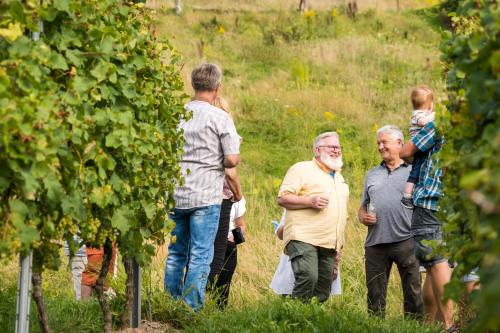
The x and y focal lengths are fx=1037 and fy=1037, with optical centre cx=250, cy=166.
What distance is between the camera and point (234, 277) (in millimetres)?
9445

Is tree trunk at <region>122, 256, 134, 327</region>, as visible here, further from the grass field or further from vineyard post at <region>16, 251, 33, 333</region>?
vineyard post at <region>16, 251, 33, 333</region>

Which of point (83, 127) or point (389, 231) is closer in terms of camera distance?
point (83, 127)

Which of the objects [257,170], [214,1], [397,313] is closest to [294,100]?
[257,170]

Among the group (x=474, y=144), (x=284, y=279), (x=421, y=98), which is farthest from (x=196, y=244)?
(x=474, y=144)

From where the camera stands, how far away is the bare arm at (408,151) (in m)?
7.30

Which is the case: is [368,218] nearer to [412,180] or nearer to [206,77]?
[412,180]

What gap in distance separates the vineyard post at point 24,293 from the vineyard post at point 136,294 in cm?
169

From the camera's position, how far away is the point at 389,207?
793 cm

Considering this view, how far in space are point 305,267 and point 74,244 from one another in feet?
10.0

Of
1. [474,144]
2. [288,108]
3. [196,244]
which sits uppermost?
[288,108]

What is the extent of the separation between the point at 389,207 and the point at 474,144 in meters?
3.75

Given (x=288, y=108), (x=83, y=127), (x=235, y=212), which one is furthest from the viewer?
(x=288, y=108)

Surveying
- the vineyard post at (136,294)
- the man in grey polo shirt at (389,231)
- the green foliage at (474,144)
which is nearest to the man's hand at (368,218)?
the man in grey polo shirt at (389,231)

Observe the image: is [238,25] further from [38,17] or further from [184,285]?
[38,17]
